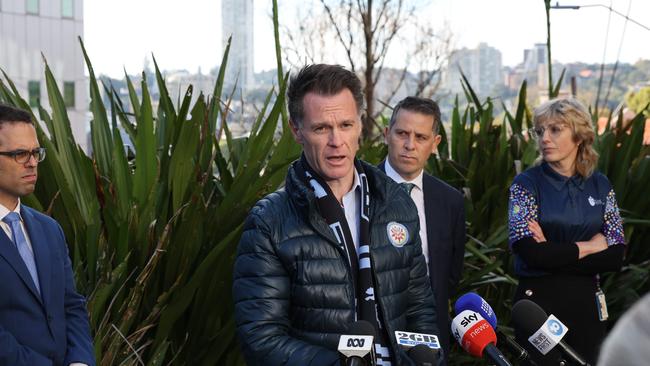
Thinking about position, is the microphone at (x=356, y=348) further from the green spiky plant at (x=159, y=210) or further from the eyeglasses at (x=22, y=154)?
the green spiky plant at (x=159, y=210)

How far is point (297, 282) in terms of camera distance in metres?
2.72

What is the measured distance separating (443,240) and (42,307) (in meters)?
1.86

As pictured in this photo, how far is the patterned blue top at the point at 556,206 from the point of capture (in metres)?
4.50

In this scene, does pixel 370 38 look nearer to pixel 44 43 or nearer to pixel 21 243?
pixel 21 243

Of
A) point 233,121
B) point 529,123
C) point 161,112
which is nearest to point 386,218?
point 161,112

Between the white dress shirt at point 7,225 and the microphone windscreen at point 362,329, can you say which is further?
the white dress shirt at point 7,225

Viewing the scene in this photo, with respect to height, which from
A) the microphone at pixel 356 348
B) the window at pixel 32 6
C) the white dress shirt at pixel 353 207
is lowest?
the microphone at pixel 356 348

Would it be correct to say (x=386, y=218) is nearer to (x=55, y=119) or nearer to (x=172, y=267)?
(x=172, y=267)

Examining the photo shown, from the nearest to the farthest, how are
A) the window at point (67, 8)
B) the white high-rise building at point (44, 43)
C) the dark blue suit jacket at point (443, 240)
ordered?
the dark blue suit jacket at point (443, 240), the white high-rise building at point (44, 43), the window at point (67, 8)

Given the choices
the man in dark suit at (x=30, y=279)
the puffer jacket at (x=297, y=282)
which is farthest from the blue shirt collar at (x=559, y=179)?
the man in dark suit at (x=30, y=279)

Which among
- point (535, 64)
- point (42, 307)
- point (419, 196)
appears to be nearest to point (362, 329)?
point (42, 307)

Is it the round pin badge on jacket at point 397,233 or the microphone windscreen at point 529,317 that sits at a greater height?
the round pin badge on jacket at point 397,233

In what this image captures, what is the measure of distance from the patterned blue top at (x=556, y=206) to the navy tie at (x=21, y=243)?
2237 mm

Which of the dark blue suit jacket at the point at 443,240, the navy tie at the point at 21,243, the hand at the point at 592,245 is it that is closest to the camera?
the navy tie at the point at 21,243
